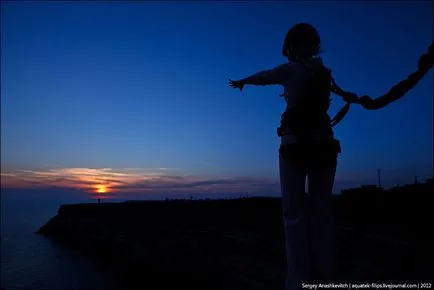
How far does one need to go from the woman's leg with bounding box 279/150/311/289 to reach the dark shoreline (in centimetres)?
59

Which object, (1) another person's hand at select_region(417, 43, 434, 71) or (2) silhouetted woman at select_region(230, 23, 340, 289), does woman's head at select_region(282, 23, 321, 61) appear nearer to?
(2) silhouetted woman at select_region(230, 23, 340, 289)

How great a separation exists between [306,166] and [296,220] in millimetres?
568

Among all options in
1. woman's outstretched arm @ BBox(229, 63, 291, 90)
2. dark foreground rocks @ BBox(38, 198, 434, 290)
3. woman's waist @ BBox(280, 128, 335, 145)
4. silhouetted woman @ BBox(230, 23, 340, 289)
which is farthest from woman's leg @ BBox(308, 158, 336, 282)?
woman's outstretched arm @ BBox(229, 63, 291, 90)

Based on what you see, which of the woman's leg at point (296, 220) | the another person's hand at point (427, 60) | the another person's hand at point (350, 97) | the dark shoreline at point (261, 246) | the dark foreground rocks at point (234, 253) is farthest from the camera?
the dark shoreline at point (261, 246)

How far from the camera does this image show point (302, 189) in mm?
3316

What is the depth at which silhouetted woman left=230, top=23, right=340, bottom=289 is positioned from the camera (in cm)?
326

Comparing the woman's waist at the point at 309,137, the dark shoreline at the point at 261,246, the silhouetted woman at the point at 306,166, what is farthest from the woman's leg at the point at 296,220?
the dark shoreline at the point at 261,246

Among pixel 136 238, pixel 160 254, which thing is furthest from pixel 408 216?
pixel 136 238

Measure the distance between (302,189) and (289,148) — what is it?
45 cm

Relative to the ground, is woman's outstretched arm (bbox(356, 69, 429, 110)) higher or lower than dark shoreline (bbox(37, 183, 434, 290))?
higher

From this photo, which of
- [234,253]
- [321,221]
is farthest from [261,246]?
[321,221]

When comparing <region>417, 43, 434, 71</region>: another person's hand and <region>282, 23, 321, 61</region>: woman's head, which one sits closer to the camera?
<region>417, 43, 434, 71</region>: another person's hand

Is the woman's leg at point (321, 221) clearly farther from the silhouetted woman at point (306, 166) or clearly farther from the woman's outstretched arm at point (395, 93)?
the woman's outstretched arm at point (395, 93)

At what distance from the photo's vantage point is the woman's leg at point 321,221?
3.26 meters
